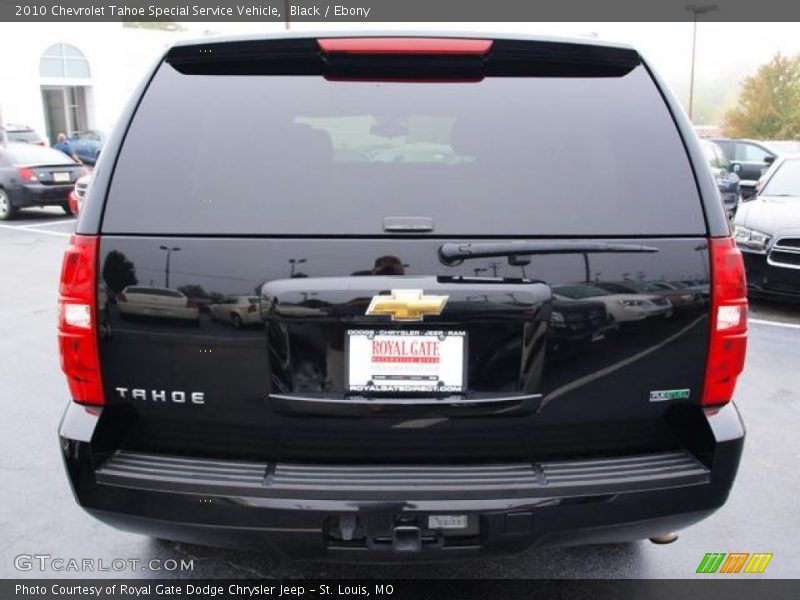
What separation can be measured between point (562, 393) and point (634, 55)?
112 cm

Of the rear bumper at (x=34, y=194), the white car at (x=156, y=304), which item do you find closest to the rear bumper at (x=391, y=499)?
the white car at (x=156, y=304)

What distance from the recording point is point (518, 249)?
199cm

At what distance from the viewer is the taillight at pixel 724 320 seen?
2.09 m

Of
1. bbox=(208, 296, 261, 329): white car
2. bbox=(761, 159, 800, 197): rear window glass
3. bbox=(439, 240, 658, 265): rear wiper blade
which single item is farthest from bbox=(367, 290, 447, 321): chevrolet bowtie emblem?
bbox=(761, 159, 800, 197): rear window glass

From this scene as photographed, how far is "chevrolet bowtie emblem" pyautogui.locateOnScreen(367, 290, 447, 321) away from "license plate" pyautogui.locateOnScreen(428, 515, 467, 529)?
58cm

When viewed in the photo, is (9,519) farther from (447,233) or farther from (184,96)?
(447,233)

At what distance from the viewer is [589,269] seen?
6.65 feet

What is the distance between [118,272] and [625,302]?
4.86ft

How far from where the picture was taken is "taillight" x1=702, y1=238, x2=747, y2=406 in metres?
2.09

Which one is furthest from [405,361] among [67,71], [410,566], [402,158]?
[67,71]

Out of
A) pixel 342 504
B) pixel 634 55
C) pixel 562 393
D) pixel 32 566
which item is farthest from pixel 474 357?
pixel 32 566

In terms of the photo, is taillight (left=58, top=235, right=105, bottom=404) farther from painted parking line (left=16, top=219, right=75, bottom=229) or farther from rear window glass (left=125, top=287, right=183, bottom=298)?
painted parking line (left=16, top=219, right=75, bottom=229)

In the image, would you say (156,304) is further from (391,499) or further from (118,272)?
(391,499)

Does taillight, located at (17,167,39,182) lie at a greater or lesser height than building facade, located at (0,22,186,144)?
lesser
